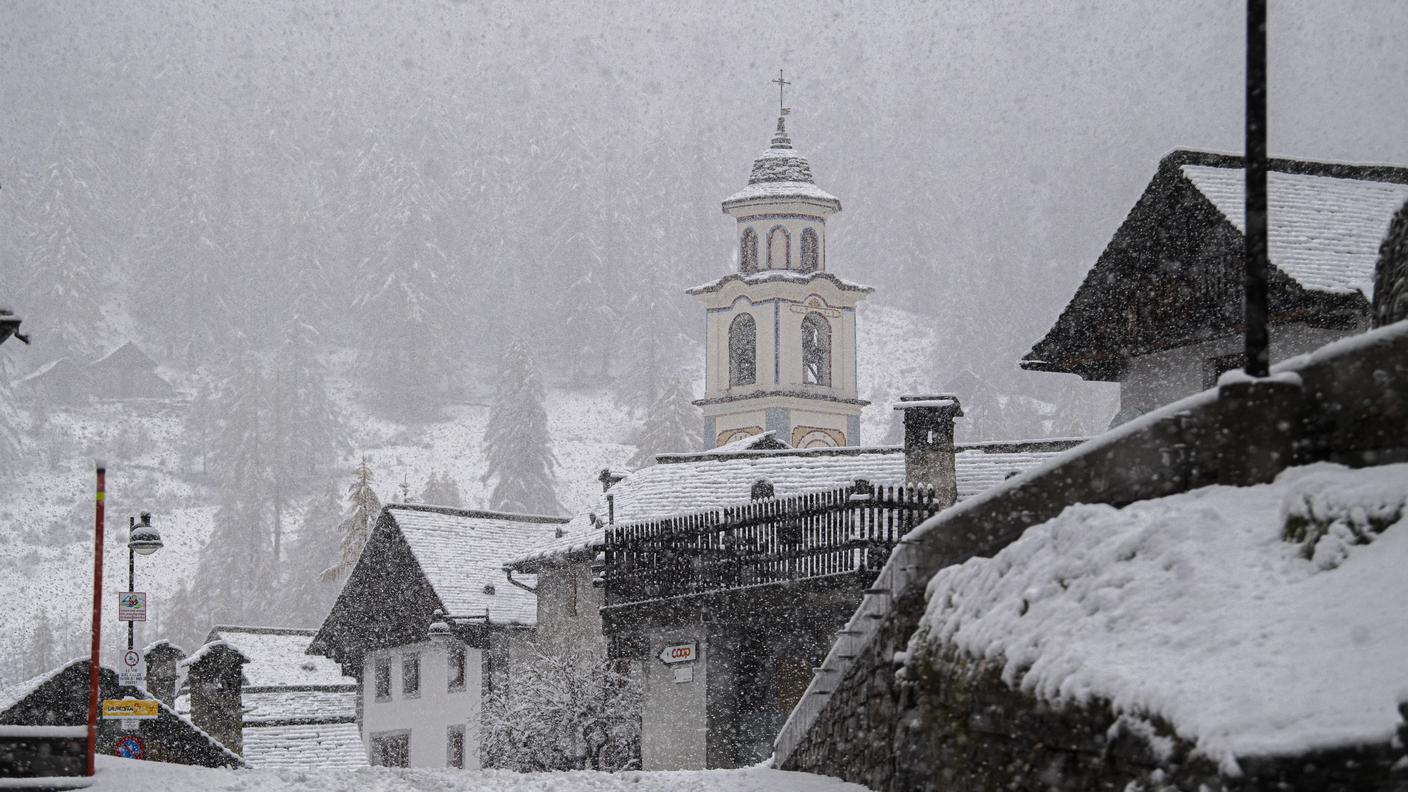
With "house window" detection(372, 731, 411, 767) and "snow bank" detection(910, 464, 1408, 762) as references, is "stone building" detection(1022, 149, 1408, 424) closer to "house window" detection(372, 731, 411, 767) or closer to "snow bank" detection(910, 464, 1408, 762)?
"snow bank" detection(910, 464, 1408, 762)

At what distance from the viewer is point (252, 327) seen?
163 meters

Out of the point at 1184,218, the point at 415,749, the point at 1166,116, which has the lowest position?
the point at 415,749

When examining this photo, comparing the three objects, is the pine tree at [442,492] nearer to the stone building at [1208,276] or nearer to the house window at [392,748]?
the house window at [392,748]

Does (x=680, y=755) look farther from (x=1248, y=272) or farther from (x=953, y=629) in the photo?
(x=1248, y=272)

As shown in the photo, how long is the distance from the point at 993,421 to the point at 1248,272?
104 meters

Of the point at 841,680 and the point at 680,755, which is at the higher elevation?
the point at 841,680

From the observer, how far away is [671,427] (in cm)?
9556

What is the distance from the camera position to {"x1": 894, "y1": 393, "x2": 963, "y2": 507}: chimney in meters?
29.3

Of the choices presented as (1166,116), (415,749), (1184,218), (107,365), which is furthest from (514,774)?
(1166,116)

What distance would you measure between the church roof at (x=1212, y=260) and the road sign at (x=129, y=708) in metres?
13.4

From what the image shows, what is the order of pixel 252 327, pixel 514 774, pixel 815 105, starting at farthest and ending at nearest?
pixel 815 105 → pixel 252 327 → pixel 514 774

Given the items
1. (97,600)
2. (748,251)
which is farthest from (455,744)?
(97,600)

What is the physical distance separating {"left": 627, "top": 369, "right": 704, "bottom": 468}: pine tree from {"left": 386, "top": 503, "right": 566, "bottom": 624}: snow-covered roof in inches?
1730

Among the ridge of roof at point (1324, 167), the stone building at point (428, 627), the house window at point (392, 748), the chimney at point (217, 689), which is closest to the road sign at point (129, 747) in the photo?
the chimney at point (217, 689)
